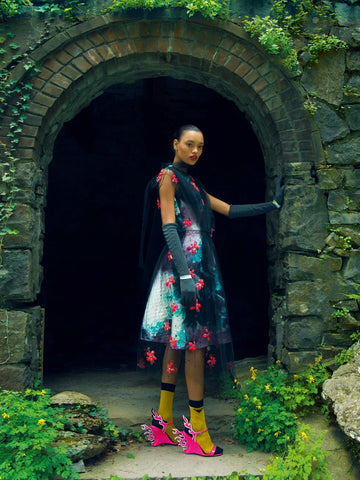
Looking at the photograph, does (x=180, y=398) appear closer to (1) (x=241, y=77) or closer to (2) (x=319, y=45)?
(1) (x=241, y=77)

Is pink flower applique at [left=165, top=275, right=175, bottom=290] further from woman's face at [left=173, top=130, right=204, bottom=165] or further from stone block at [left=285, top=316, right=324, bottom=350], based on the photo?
stone block at [left=285, top=316, right=324, bottom=350]

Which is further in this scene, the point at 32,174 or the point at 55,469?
the point at 32,174

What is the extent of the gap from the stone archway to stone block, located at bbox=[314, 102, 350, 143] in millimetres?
96

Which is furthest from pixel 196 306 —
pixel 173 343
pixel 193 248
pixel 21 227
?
pixel 21 227

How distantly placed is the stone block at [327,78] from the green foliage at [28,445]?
9.97 ft

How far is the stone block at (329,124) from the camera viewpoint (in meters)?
3.63

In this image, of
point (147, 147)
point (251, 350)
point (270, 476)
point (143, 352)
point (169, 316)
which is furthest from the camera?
point (147, 147)

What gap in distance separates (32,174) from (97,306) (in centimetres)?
453

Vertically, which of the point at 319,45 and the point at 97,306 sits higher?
the point at 319,45

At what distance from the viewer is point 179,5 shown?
3512 millimetres

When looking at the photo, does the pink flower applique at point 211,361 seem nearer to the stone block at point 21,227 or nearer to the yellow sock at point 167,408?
the yellow sock at point 167,408

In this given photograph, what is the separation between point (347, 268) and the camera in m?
3.58

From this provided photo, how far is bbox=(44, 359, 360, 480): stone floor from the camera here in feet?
9.75

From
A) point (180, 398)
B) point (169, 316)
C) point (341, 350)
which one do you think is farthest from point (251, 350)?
point (169, 316)
